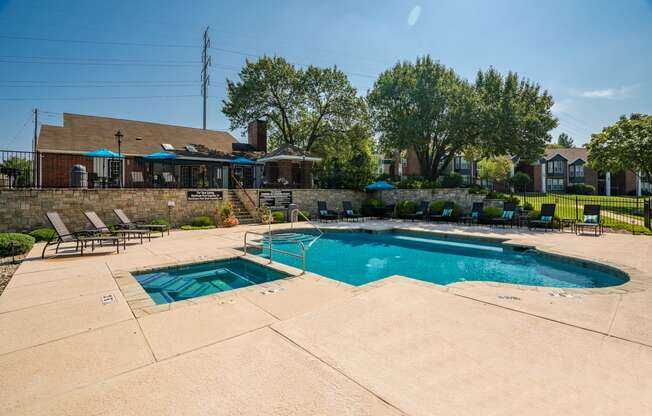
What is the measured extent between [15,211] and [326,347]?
585 inches

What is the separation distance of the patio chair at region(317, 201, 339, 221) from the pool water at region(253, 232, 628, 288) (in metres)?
4.73

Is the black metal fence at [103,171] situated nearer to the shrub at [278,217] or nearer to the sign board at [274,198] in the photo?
the sign board at [274,198]

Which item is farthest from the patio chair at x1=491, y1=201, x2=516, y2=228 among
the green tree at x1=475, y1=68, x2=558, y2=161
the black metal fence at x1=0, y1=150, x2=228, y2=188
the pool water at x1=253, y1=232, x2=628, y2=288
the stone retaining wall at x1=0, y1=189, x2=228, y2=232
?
the black metal fence at x1=0, y1=150, x2=228, y2=188

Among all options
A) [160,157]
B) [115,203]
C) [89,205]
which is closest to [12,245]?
[89,205]

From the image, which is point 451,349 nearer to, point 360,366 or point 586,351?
point 360,366

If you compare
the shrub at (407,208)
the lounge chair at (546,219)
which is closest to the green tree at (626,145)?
the lounge chair at (546,219)

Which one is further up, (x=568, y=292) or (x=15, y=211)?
(x=15, y=211)

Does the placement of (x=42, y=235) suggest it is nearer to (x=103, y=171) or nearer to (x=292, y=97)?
(x=103, y=171)

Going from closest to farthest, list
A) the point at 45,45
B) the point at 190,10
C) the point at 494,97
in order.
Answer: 1. the point at 190,10
2. the point at 45,45
3. the point at 494,97

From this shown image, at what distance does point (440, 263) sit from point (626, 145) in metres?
24.2

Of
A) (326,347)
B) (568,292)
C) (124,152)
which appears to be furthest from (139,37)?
(568,292)

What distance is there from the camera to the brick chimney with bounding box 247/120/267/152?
28.0m

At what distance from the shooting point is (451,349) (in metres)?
3.25

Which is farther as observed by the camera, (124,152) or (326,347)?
(124,152)
